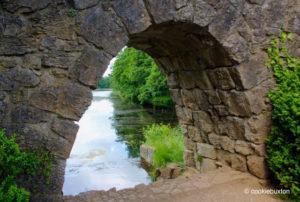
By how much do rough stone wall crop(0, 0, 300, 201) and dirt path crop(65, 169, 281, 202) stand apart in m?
0.24

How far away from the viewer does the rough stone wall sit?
9.79 ft

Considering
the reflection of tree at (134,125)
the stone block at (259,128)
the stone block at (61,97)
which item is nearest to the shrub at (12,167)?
the stone block at (61,97)

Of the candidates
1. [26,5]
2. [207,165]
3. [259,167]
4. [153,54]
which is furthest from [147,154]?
[26,5]

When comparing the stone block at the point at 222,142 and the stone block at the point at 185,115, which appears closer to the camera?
the stone block at the point at 222,142

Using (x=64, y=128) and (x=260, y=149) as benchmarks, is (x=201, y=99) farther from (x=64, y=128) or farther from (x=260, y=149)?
(x=64, y=128)

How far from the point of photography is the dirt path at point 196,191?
3.70m

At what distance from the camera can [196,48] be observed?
420 cm

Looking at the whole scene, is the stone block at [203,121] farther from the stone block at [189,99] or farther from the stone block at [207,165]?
the stone block at [207,165]

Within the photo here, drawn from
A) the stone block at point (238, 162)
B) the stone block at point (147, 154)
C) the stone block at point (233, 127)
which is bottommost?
the stone block at point (147, 154)

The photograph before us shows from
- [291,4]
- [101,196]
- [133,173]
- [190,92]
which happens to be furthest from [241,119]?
[133,173]

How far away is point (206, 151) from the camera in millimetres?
4895

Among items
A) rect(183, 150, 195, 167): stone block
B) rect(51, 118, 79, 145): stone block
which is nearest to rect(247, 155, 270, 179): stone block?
rect(183, 150, 195, 167): stone block

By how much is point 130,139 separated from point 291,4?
802 centimetres

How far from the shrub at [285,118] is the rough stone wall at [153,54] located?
127 millimetres
